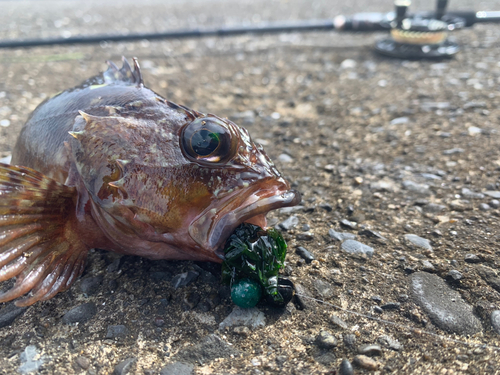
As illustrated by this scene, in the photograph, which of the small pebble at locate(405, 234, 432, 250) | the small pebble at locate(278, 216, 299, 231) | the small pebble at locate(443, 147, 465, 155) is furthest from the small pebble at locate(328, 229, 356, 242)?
the small pebble at locate(443, 147, 465, 155)

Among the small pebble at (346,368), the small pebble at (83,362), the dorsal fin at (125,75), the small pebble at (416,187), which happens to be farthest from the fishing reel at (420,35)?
the small pebble at (83,362)

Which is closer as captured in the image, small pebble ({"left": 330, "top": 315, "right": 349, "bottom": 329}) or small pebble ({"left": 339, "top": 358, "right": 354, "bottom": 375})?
small pebble ({"left": 339, "top": 358, "right": 354, "bottom": 375})

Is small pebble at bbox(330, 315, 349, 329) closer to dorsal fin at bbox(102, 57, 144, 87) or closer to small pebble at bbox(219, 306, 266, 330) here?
small pebble at bbox(219, 306, 266, 330)

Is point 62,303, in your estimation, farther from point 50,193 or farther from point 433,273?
point 433,273

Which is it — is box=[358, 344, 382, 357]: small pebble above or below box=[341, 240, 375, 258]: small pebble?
below

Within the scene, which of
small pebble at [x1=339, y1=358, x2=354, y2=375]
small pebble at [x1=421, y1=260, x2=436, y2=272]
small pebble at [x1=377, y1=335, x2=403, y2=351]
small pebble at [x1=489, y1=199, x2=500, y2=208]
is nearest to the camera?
small pebble at [x1=339, y1=358, x2=354, y2=375]

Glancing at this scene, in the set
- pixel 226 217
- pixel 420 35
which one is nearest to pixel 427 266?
pixel 226 217
